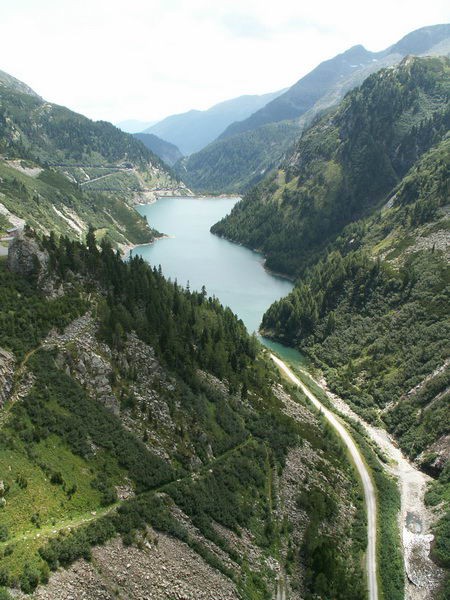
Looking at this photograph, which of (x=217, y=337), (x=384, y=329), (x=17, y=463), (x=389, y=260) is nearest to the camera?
(x=17, y=463)

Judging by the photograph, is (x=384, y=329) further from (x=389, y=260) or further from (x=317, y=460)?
(x=317, y=460)

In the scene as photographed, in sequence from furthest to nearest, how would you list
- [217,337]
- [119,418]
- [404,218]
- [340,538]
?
[404,218]
[217,337]
[340,538]
[119,418]

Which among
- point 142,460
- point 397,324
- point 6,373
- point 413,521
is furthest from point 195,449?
point 397,324

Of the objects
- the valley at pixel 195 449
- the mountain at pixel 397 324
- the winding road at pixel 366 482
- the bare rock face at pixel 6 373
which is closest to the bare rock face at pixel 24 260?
the valley at pixel 195 449

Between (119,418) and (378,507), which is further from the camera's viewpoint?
(378,507)

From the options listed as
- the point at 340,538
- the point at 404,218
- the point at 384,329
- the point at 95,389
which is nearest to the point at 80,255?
the point at 95,389

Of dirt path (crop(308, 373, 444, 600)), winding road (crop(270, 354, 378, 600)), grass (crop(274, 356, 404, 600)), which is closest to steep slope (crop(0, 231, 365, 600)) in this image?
winding road (crop(270, 354, 378, 600))

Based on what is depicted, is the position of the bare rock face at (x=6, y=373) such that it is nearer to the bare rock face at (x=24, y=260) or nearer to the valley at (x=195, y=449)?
A: the valley at (x=195, y=449)
